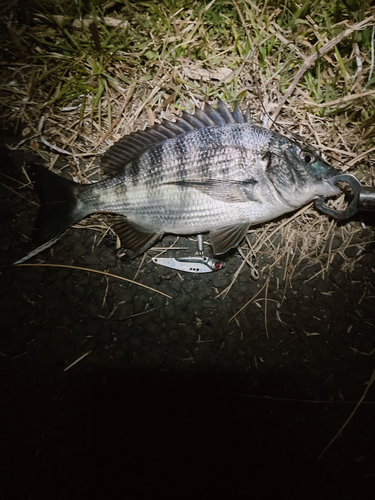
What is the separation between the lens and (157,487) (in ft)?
6.38

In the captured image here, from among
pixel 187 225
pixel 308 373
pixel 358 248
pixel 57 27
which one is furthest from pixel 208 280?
pixel 57 27

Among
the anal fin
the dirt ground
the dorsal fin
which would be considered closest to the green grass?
the dorsal fin

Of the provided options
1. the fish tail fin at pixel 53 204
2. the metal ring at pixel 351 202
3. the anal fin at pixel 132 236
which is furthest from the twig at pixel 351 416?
the fish tail fin at pixel 53 204

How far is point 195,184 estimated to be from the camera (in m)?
1.99

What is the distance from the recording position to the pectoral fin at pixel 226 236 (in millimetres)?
2053

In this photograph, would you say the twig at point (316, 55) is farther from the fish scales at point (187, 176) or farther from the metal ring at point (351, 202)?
the metal ring at point (351, 202)

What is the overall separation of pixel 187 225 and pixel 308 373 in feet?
5.28

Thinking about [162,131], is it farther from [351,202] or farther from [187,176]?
[351,202]

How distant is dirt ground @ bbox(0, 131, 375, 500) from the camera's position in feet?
6.47

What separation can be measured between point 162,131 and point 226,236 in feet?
3.36

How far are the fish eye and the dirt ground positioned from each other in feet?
2.89

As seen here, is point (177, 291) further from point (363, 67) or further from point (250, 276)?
point (363, 67)

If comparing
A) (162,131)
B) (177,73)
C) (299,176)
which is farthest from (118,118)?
(299,176)

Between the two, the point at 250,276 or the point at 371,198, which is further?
the point at 250,276
